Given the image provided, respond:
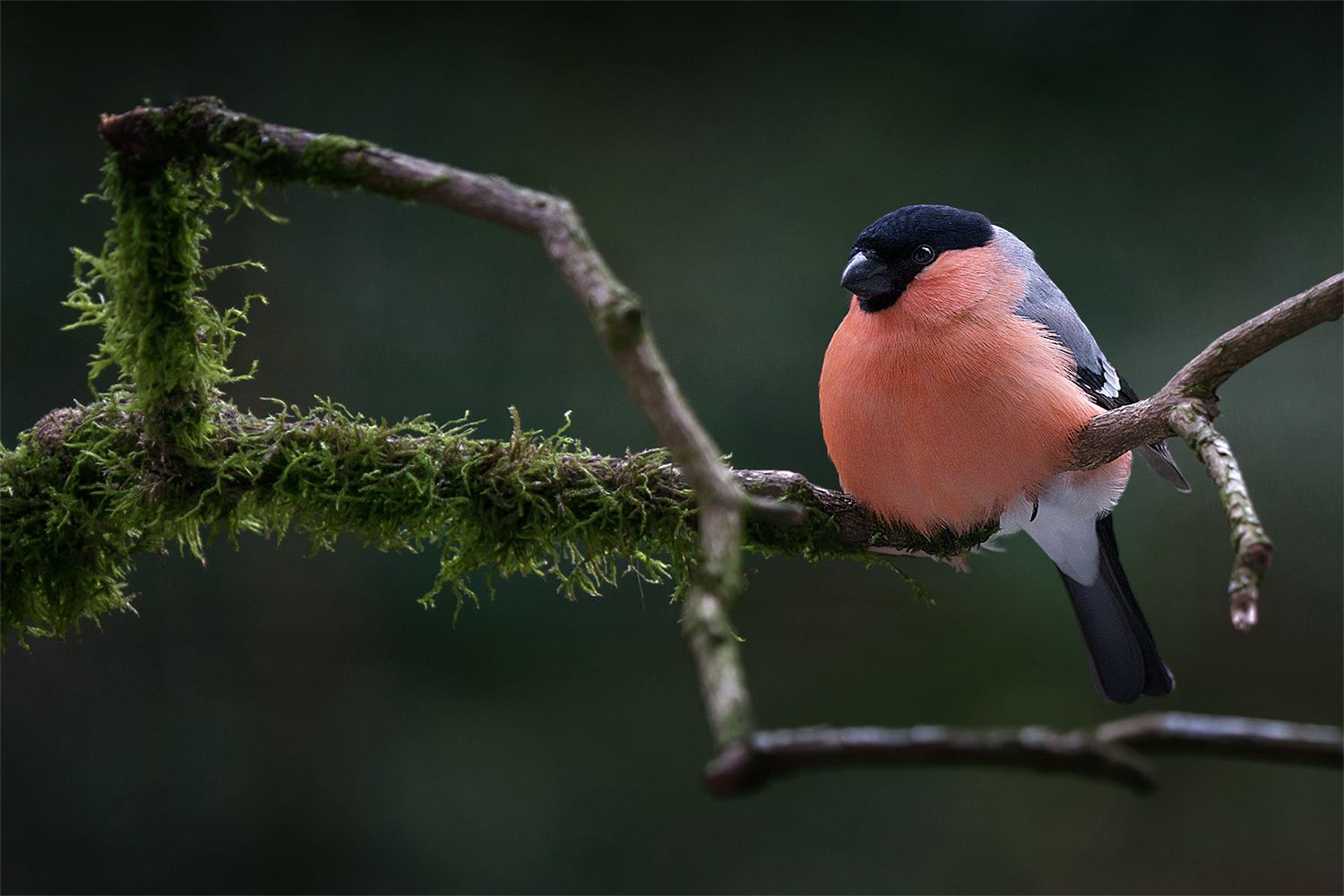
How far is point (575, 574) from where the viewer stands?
1.69 metres

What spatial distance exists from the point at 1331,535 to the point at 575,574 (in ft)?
12.9

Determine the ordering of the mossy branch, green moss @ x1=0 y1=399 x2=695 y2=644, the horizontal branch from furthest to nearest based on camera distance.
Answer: green moss @ x1=0 y1=399 x2=695 y2=644, the mossy branch, the horizontal branch

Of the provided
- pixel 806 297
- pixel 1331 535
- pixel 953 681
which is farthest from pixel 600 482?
pixel 1331 535

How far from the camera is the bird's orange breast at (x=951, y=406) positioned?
174cm

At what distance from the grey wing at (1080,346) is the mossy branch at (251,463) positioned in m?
0.31

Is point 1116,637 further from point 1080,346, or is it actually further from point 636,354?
point 636,354

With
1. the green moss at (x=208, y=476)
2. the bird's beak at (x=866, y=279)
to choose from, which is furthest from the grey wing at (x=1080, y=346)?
the green moss at (x=208, y=476)

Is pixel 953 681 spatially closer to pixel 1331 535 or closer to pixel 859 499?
pixel 1331 535

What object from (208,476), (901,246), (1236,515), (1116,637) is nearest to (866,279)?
(901,246)

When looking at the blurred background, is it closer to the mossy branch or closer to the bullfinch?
the bullfinch

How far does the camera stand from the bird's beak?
6.35 feet

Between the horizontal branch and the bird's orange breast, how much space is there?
112 cm

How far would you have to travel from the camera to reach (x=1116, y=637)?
2148 millimetres

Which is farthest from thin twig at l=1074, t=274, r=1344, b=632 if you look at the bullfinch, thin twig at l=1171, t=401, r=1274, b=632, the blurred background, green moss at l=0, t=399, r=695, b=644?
the blurred background
